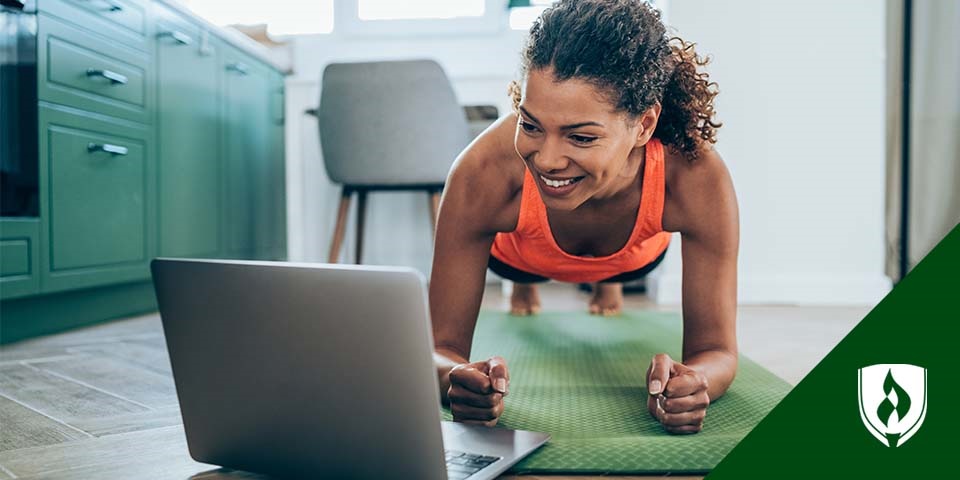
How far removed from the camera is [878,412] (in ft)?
2.79

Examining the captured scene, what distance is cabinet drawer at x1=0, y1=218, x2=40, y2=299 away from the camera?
1.73m

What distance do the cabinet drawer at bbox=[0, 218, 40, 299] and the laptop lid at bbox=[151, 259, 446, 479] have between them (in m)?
1.21

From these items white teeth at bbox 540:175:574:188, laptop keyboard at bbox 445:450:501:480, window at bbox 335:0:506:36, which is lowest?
laptop keyboard at bbox 445:450:501:480


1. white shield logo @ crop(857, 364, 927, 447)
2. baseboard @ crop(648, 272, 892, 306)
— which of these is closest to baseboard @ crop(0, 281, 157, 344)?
baseboard @ crop(648, 272, 892, 306)

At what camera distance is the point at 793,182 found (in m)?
2.64

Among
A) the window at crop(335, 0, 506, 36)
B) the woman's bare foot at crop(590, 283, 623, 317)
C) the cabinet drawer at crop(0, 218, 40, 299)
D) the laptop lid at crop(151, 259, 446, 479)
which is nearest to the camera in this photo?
the laptop lid at crop(151, 259, 446, 479)

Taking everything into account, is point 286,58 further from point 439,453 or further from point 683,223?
point 439,453

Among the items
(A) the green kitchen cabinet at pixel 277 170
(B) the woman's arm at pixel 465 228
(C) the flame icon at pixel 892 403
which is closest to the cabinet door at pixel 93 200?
(A) the green kitchen cabinet at pixel 277 170

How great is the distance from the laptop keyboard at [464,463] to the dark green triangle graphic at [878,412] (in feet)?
0.78

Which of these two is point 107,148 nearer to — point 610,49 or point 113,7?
point 113,7

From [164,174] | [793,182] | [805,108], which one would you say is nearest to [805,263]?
[793,182]

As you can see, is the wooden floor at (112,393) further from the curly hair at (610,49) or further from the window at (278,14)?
the window at (278,14)

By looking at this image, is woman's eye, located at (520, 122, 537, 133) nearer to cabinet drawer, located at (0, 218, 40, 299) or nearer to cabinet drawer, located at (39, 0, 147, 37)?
cabinet drawer, located at (0, 218, 40, 299)

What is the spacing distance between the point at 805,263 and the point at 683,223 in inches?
66.9
